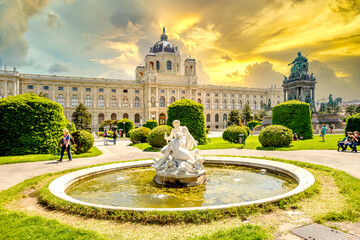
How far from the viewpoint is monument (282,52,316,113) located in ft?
116

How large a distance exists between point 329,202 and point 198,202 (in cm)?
273

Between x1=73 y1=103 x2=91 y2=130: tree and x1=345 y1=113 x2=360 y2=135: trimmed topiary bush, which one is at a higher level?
x1=73 y1=103 x2=91 y2=130: tree

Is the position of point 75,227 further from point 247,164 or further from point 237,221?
point 247,164

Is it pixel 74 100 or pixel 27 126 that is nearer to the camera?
pixel 27 126

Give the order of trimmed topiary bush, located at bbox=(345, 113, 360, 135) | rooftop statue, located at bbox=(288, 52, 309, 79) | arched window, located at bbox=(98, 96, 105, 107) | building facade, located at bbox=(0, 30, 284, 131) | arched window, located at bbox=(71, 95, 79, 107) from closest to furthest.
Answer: trimmed topiary bush, located at bbox=(345, 113, 360, 135) < rooftop statue, located at bbox=(288, 52, 309, 79) < building facade, located at bbox=(0, 30, 284, 131) < arched window, located at bbox=(71, 95, 79, 107) < arched window, located at bbox=(98, 96, 105, 107)

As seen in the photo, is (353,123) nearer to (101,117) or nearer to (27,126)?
(27,126)

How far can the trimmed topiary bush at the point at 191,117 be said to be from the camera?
16323 millimetres

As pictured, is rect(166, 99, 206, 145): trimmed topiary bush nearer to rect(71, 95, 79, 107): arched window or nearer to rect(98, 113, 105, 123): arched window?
rect(98, 113, 105, 123): arched window

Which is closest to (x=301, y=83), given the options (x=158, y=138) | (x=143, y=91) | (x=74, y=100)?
(x=158, y=138)

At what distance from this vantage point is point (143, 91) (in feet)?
211

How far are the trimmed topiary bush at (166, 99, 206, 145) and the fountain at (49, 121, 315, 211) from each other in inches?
334

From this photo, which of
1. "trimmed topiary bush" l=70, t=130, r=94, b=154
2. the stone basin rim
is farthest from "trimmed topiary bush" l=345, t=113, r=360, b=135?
"trimmed topiary bush" l=70, t=130, r=94, b=154

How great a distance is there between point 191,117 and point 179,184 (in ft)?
34.9

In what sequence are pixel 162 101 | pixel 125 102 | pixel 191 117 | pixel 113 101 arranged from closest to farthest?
pixel 191 117, pixel 113 101, pixel 125 102, pixel 162 101
